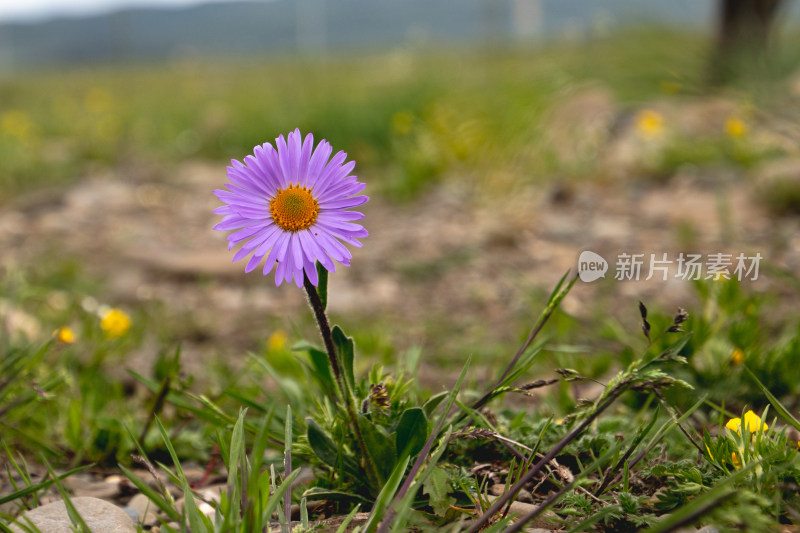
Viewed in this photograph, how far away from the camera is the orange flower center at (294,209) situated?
99 centimetres

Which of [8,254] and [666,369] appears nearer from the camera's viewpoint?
[666,369]

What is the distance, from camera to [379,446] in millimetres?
1110

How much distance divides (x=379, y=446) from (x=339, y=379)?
0.12 metres

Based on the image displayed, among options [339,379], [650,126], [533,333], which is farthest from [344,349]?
[650,126]

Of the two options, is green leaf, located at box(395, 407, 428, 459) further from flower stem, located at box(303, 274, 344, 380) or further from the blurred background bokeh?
the blurred background bokeh

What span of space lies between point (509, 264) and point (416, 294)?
1.63 feet

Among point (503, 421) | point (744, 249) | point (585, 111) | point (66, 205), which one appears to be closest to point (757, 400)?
point (503, 421)

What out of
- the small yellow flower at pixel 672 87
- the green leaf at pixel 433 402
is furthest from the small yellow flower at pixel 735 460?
the small yellow flower at pixel 672 87

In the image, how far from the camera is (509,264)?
336 cm

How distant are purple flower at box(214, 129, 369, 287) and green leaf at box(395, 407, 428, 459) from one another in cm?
27

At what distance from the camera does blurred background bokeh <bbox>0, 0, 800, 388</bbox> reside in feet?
8.55

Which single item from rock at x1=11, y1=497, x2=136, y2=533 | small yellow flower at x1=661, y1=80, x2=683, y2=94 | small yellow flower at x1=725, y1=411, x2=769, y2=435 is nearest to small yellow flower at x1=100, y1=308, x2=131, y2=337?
rock at x1=11, y1=497, x2=136, y2=533

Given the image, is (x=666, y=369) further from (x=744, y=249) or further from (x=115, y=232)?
(x=115, y=232)

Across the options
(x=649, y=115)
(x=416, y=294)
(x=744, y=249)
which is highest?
(x=649, y=115)
